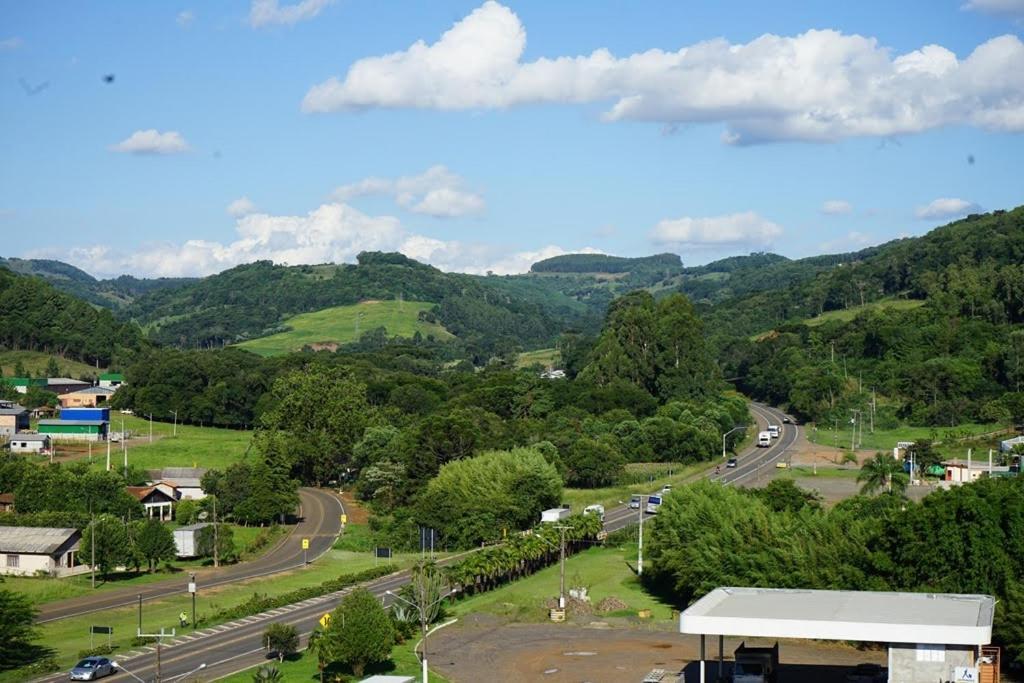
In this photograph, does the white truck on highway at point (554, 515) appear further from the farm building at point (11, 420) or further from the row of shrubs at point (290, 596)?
the farm building at point (11, 420)

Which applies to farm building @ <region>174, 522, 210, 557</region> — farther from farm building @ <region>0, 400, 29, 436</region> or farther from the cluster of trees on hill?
farm building @ <region>0, 400, 29, 436</region>

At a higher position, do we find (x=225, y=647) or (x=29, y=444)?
(x=29, y=444)

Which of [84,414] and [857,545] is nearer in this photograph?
[857,545]

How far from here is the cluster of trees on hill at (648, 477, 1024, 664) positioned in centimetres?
6278

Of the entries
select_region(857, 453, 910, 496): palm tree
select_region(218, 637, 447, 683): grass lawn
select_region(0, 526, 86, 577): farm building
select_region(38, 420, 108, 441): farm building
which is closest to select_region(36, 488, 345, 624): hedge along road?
select_region(0, 526, 86, 577): farm building

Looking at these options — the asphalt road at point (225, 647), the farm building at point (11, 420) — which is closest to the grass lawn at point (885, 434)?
the asphalt road at point (225, 647)

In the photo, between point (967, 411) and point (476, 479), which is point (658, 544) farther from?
point (967, 411)

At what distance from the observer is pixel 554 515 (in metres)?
104

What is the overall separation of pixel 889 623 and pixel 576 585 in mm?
34053

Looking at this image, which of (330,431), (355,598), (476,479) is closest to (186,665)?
(355,598)

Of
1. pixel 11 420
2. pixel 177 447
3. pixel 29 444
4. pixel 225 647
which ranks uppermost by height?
pixel 11 420

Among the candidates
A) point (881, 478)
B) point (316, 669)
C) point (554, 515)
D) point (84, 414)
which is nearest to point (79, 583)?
point (316, 669)

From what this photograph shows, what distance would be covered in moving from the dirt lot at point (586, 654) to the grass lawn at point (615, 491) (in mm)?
43870

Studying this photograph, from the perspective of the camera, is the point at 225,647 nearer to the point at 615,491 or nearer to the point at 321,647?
the point at 321,647
